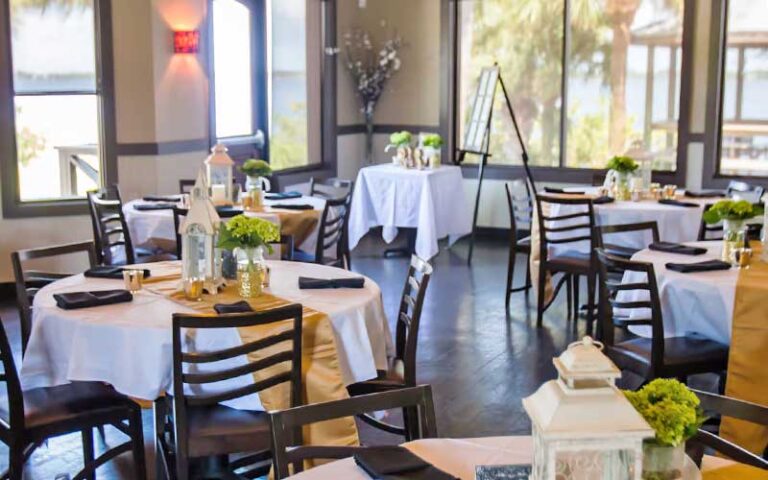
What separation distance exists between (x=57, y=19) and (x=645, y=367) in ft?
18.0

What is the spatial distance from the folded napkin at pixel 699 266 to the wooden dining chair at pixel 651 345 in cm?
18

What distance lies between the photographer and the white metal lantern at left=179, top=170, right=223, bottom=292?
164 inches

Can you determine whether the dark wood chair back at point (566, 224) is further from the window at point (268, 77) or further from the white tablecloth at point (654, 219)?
the window at point (268, 77)

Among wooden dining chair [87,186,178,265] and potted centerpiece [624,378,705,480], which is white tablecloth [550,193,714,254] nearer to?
wooden dining chair [87,186,178,265]

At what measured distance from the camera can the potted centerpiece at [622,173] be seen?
7383mm

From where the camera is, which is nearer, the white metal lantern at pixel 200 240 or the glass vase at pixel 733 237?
the white metal lantern at pixel 200 240

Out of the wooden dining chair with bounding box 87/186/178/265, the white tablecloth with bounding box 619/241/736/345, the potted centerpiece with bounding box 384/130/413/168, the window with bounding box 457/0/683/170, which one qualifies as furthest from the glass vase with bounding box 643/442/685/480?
the window with bounding box 457/0/683/170

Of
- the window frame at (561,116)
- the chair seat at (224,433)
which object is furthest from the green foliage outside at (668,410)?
the window frame at (561,116)

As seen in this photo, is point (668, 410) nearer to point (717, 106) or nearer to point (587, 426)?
point (587, 426)

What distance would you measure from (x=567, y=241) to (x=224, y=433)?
12.7 ft

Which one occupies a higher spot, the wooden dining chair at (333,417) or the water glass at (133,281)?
the water glass at (133,281)

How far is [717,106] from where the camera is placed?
9.46 metres

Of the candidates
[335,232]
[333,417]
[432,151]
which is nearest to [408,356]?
[333,417]

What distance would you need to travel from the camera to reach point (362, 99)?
1122 centimetres
